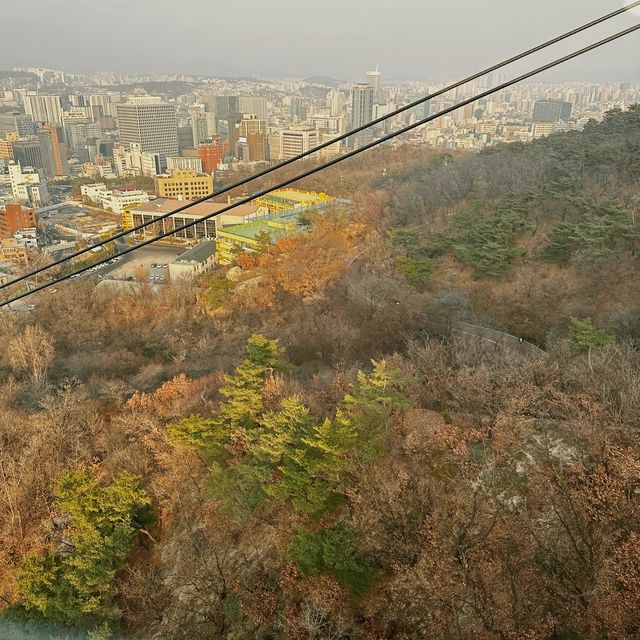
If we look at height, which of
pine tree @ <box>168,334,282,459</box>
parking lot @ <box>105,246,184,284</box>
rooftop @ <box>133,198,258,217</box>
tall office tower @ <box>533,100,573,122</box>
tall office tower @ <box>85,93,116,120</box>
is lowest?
parking lot @ <box>105,246,184,284</box>

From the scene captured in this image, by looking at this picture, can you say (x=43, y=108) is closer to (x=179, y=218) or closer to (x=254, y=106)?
(x=254, y=106)

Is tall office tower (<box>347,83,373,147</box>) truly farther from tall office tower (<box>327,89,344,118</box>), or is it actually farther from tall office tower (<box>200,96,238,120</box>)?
tall office tower (<box>200,96,238,120</box>)

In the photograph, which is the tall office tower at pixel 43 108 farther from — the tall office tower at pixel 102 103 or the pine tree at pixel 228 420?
the pine tree at pixel 228 420

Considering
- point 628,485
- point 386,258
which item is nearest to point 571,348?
Result: point 628,485

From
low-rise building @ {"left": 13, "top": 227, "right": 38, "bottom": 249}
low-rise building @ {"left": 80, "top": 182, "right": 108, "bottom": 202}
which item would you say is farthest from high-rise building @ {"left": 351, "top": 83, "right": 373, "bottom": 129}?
low-rise building @ {"left": 13, "top": 227, "right": 38, "bottom": 249}

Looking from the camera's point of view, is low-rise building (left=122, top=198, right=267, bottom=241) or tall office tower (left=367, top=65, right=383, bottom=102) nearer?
→ low-rise building (left=122, top=198, right=267, bottom=241)

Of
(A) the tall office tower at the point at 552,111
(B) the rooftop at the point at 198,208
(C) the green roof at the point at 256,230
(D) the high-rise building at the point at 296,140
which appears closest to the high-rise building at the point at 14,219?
(B) the rooftop at the point at 198,208

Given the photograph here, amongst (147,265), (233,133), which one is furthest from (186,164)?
(147,265)
